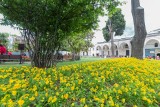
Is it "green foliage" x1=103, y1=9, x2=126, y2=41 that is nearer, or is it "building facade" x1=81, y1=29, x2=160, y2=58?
"building facade" x1=81, y1=29, x2=160, y2=58

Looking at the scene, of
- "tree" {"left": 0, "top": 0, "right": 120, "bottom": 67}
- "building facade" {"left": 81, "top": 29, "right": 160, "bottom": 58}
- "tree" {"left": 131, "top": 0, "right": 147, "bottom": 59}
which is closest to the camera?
"tree" {"left": 0, "top": 0, "right": 120, "bottom": 67}

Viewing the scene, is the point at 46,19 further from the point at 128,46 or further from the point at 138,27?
the point at 128,46

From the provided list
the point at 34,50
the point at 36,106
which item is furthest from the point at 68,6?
the point at 36,106

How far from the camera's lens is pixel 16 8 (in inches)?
306

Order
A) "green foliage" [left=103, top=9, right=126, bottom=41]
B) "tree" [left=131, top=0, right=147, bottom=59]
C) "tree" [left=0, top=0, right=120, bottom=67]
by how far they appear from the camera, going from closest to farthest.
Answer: "tree" [left=0, top=0, right=120, bottom=67]
"tree" [left=131, top=0, right=147, bottom=59]
"green foliage" [left=103, top=9, right=126, bottom=41]

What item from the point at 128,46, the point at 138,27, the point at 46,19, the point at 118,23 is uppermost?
the point at 118,23

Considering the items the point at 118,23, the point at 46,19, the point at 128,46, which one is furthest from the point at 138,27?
the point at 128,46

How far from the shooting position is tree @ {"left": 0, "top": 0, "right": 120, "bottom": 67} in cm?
766

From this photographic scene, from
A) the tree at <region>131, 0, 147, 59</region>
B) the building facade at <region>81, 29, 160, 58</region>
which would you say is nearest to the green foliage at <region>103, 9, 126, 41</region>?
the building facade at <region>81, 29, 160, 58</region>

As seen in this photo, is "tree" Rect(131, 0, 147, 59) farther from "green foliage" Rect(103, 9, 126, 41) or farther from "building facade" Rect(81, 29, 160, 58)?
"green foliage" Rect(103, 9, 126, 41)

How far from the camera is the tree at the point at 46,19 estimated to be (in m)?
7.66

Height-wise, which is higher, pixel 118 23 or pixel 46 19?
pixel 118 23

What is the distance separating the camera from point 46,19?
825 cm

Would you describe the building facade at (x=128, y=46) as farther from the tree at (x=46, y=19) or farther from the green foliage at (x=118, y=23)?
the tree at (x=46, y=19)
